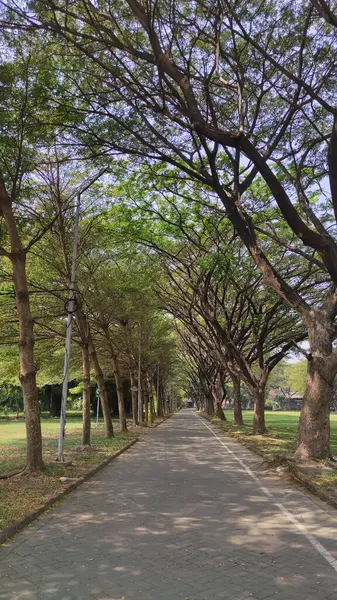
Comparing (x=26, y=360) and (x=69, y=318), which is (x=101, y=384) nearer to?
(x=69, y=318)

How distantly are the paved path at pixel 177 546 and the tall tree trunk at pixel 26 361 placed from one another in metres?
1.49

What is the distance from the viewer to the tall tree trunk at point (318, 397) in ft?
40.4

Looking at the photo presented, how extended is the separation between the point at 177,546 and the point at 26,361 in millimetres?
5997

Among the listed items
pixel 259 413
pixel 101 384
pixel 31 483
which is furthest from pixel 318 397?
pixel 259 413

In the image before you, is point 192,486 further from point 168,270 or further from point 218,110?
point 168,270

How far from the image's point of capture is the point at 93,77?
10703mm

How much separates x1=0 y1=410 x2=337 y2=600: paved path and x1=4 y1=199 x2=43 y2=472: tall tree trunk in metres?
1.49

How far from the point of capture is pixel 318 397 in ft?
40.8

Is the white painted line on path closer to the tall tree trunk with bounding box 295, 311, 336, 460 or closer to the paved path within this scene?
the paved path

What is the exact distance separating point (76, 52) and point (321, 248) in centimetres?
657

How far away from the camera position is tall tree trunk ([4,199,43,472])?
10.8 meters

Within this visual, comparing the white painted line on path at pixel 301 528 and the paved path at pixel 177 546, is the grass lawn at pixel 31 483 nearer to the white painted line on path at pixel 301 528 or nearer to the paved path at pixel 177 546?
the paved path at pixel 177 546

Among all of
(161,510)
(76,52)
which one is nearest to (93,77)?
(76,52)

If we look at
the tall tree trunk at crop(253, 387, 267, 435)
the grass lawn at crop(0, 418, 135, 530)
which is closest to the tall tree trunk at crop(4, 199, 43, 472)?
the grass lawn at crop(0, 418, 135, 530)
